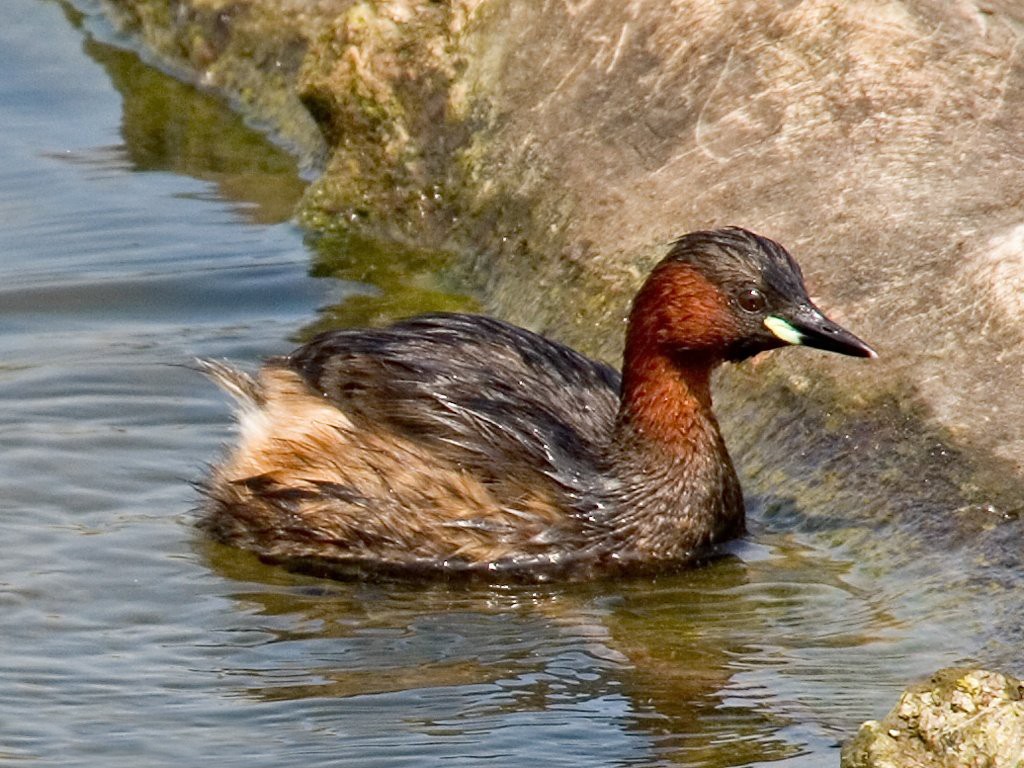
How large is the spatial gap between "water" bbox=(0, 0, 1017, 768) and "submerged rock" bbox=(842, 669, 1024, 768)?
469 millimetres

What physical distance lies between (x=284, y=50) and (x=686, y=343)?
5599 millimetres

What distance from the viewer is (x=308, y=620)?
20.5 feet

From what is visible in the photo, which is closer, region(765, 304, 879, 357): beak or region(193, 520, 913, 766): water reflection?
region(193, 520, 913, 766): water reflection

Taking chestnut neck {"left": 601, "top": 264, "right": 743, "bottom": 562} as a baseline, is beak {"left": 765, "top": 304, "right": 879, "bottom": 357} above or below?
above

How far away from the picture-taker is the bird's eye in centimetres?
675

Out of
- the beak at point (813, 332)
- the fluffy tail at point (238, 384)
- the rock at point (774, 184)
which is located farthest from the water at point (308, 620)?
the beak at point (813, 332)

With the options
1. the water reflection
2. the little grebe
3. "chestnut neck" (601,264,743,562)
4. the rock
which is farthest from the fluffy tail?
the rock

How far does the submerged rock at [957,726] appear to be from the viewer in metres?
4.54

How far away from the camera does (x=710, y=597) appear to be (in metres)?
6.47

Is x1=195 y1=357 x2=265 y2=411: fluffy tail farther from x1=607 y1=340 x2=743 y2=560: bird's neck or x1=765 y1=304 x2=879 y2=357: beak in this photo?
x1=765 y1=304 x2=879 y2=357: beak

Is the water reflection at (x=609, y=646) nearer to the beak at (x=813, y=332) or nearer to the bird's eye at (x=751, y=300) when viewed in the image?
the beak at (x=813, y=332)

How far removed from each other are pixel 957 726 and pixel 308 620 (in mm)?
2321

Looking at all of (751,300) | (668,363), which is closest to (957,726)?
(751,300)

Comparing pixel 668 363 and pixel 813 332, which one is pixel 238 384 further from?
pixel 813 332
